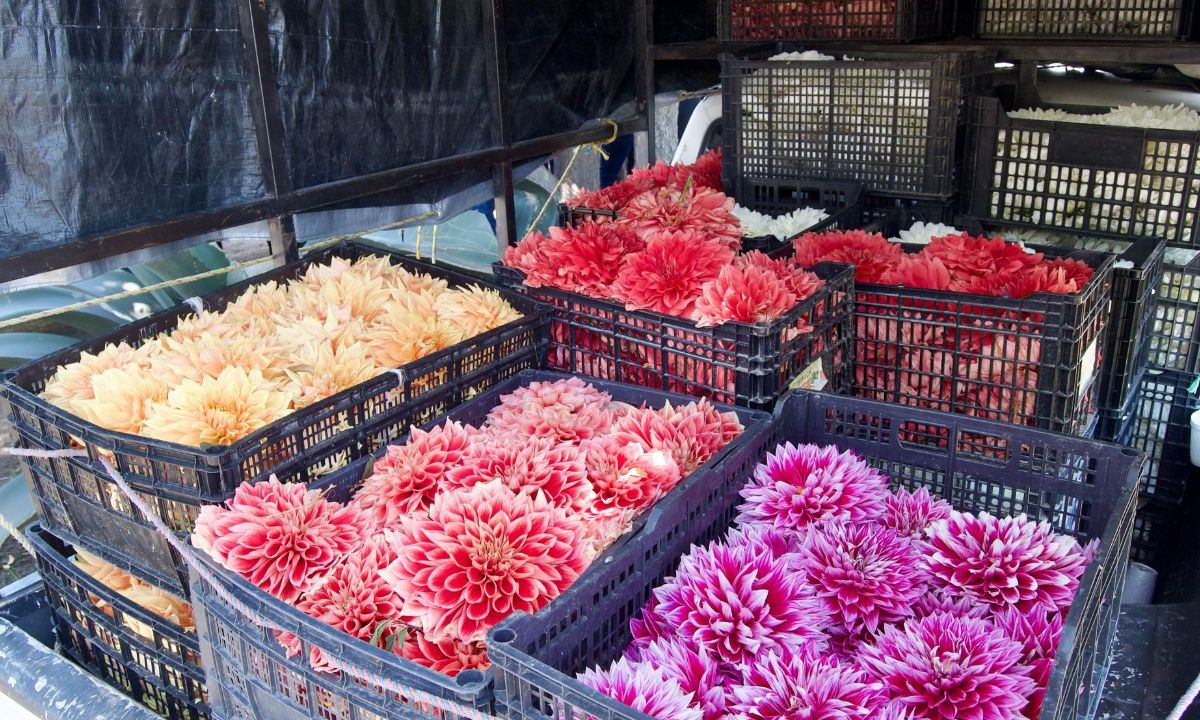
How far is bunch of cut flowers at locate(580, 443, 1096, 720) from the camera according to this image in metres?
1.11

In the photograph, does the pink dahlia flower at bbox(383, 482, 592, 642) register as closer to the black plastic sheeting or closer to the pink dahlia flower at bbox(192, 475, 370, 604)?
the pink dahlia flower at bbox(192, 475, 370, 604)

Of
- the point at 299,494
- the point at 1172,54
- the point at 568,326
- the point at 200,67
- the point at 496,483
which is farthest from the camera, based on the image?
the point at 1172,54

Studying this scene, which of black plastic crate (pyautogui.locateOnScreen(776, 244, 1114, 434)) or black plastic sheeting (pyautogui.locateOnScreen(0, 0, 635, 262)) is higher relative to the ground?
black plastic sheeting (pyautogui.locateOnScreen(0, 0, 635, 262))

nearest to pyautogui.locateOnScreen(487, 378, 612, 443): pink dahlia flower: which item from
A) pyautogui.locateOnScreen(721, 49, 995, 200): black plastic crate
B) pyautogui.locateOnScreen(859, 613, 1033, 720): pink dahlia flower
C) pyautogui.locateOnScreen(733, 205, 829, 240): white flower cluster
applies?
pyautogui.locateOnScreen(859, 613, 1033, 720): pink dahlia flower

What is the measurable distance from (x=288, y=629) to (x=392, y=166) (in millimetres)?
2312

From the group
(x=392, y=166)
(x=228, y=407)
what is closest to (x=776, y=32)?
(x=392, y=166)

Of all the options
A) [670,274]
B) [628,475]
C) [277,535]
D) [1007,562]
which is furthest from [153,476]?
[1007,562]

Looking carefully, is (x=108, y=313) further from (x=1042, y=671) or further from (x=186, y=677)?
(x=1042, y=671)

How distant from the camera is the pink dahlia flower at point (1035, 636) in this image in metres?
1.18

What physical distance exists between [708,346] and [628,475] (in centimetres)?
51

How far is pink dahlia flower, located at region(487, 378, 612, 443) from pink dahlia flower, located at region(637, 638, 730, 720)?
0.46m

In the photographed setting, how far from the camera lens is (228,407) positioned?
160 cm

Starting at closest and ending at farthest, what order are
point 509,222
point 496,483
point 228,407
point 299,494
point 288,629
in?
point 288,629
point 496,483
point 299,494
point 228,407
point 509,222

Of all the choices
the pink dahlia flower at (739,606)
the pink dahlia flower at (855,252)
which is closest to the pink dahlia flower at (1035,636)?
the pink dahlia flower at (739,606)
